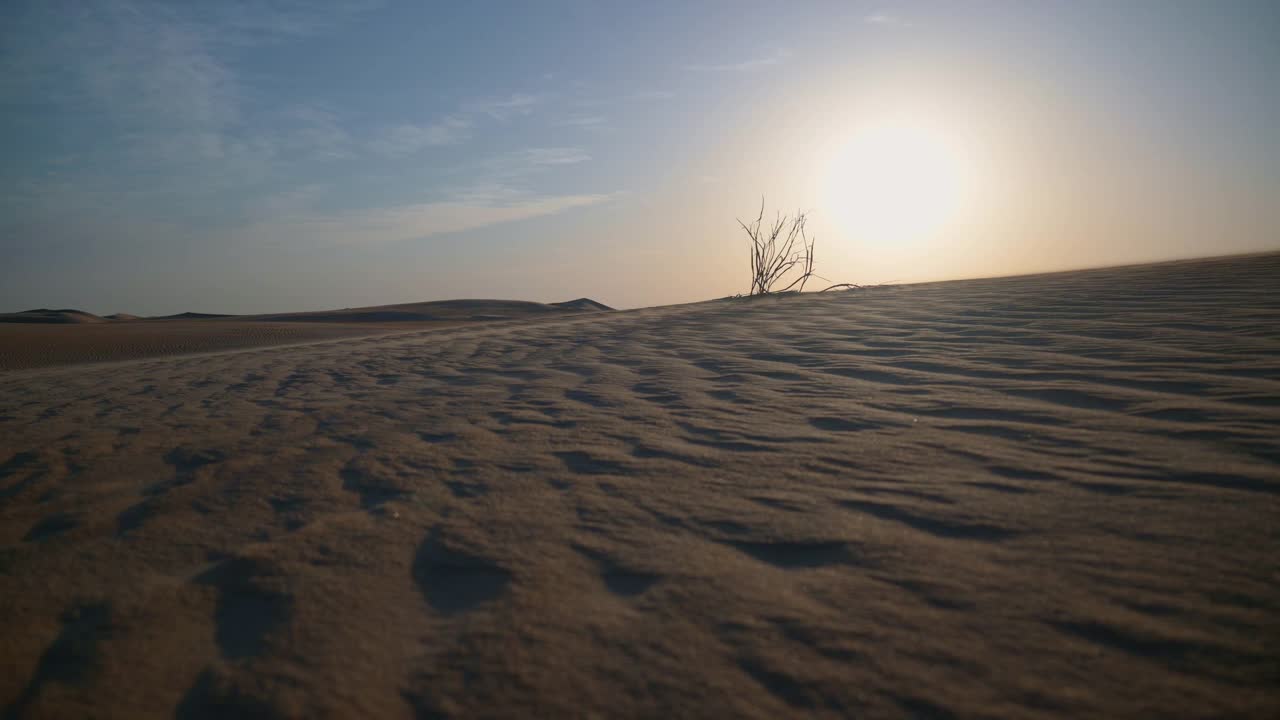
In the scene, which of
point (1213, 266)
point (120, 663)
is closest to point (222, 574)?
point (120, 663)

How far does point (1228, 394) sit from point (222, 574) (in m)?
2.59

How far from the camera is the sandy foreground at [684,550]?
2.93 feet

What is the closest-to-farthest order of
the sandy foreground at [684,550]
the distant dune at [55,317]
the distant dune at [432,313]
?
the sandy foreground at [684,550]
the distant dune at [55,317]
the distant dune at [432,313]

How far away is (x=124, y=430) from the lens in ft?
8.34

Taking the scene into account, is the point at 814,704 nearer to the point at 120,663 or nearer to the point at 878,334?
the point at 120,663

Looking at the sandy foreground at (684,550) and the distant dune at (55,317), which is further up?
the distant dune at (55,317)

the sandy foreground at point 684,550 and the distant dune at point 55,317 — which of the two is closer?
the sandy foreground at point 684,550

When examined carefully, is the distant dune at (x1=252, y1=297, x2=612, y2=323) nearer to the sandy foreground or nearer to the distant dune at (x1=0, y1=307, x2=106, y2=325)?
the distant dune at (x1=0, y1=307, x2=106, y2=325)

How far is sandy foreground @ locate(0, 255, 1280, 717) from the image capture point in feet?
2.93

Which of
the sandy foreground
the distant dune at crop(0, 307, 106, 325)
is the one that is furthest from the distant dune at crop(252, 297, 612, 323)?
the sandy foreground

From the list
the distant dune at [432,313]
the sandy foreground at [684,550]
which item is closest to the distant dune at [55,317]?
the distant dune at [432,313]

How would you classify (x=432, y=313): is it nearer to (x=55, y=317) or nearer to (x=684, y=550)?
(x=55, y=317)

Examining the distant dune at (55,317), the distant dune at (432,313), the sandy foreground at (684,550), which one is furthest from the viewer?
the distant dune at (432,313)

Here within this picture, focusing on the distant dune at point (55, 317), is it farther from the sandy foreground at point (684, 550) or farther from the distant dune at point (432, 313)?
the sandy foreground at point (684, 550)
